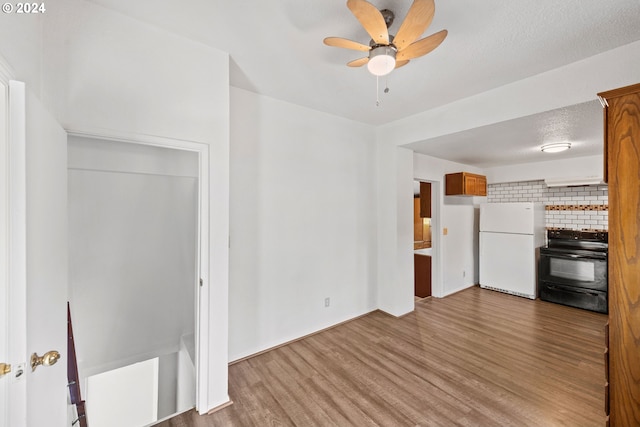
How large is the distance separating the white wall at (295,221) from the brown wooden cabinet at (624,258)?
2427 millimetres

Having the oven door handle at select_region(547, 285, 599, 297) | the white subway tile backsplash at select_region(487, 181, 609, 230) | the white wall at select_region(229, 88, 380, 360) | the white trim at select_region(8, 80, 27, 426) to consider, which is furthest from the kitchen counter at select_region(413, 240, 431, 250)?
the white trim at select_region(8, 80, 27, 426)

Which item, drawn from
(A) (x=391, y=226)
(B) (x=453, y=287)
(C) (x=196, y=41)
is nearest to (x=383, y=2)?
(C) (x=196, y=41)

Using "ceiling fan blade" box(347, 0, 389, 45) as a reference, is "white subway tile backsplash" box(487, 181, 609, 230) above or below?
below

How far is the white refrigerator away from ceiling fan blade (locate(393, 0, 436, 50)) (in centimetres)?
423

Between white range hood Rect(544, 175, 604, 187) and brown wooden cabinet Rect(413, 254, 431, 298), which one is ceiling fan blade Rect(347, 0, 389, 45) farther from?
white range hood Rect(544, 175, 604, 187)

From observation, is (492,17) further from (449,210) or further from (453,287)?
(453,287)

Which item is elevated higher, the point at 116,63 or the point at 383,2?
the point at 383,2

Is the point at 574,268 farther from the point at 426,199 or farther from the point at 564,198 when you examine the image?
the point at 426,199

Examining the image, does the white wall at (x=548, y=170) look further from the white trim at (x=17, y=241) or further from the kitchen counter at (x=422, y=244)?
the white trim at (x=17, y=241)

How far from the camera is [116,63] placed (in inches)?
65.6

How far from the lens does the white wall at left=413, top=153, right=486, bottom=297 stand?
4.45 meters

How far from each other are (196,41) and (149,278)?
249 centimetres

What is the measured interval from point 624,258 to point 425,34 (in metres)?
1.74

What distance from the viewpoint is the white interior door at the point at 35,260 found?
1.04m
